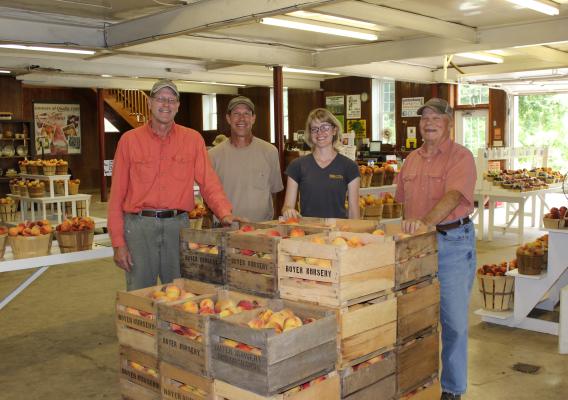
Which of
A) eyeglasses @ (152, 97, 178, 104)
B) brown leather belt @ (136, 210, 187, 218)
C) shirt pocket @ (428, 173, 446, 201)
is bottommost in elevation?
brown leather belt @ (136, 210, 187, 218)

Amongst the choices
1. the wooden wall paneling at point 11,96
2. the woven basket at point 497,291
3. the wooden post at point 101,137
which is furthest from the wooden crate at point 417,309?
the wooden post at point 101,137

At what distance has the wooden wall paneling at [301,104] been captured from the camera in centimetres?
1761

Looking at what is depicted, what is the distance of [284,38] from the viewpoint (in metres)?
9.23

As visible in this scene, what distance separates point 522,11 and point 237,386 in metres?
6.51

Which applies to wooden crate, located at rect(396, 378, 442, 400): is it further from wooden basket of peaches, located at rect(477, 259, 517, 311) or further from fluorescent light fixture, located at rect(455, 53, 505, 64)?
fluorescent light fixture, located at rect(455, 53, 505, 64)

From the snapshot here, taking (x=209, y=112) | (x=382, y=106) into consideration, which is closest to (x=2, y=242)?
(x=382, y=106)

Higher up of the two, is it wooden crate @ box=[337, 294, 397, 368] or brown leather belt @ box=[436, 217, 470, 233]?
brown leather belt @ box=[436, 217, 470, 233]

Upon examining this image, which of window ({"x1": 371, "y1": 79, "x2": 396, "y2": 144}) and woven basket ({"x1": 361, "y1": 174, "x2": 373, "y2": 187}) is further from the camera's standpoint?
window ({"x1": 371, "y1": 79, "x2": 396, "y2": 144})

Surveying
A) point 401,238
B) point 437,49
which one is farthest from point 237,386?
point 437,49

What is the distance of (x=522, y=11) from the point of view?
24.5 ft

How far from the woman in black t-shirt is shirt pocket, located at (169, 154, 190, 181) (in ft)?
2.21

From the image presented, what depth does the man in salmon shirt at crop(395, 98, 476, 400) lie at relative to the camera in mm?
3461

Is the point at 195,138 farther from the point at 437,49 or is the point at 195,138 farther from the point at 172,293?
the point at 437,49

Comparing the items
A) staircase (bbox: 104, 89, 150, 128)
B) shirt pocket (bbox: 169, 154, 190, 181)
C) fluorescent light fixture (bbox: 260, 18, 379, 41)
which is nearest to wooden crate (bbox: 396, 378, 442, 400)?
shirt pocket (bbox: 169, 154, 190, 181)
